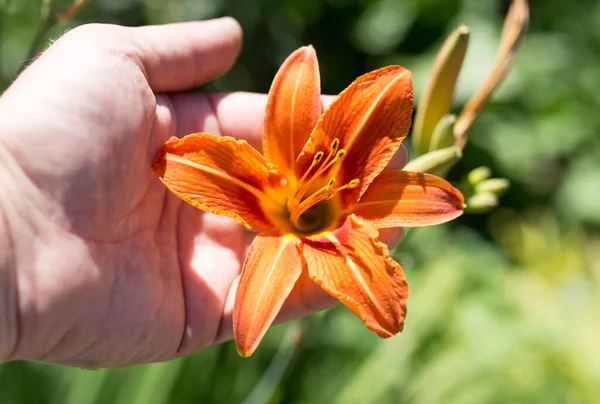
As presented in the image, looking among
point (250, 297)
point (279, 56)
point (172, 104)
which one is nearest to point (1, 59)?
point (279, 56)

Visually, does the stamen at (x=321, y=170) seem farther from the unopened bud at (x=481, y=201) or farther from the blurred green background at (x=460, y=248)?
the blurred green background at (x=460, y=248)

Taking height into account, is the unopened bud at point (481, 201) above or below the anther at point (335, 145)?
below

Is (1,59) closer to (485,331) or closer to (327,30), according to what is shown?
(327,30)

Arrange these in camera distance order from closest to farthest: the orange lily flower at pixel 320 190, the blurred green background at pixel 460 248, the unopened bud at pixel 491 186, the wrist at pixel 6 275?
the wrist at pixel 6 275 → the orange lily flower at pixel 320 190 → the unopened bud at pixel 491 186 → the blurred green background at pixel 460 248

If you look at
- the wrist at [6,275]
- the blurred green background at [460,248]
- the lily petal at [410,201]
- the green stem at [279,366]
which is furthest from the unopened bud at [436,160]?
the wrist at [6,275]

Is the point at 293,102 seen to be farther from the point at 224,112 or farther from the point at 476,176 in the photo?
the point at 476,176

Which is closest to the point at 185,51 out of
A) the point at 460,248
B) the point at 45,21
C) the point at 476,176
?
the point at 45,21

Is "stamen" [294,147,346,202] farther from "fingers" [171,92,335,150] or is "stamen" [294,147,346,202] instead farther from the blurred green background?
the blurred green background
